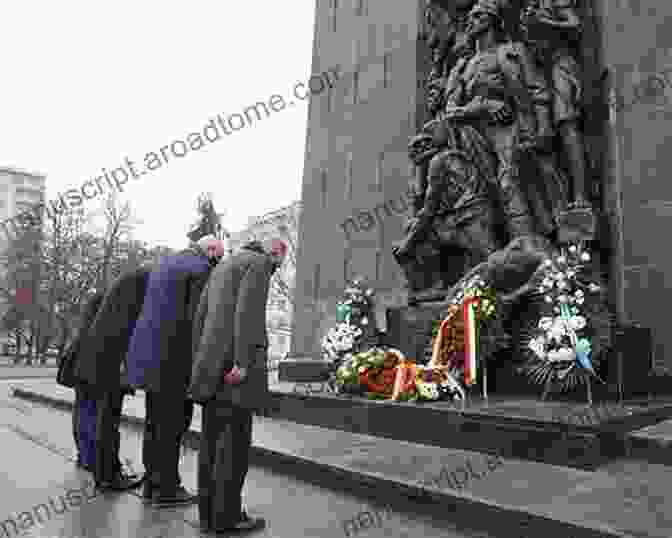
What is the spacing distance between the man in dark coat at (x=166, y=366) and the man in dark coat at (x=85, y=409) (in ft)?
4.51

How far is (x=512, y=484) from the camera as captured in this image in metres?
3.98

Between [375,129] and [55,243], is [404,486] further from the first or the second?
[55,243]

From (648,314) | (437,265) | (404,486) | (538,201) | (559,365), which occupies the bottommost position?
(404,486)

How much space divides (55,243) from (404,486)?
37.5 meters

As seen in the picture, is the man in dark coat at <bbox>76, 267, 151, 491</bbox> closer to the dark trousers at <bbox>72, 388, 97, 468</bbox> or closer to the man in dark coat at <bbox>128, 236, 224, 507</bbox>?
the dark trousers at <bbox>72, 388, 97, 468</bbox>

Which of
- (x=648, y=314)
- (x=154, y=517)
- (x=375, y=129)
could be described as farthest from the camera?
(x=375, y=129)

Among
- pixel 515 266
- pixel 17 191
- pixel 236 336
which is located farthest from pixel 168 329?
pixel 17 191

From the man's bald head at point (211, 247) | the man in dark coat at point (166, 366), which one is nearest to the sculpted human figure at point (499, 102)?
the man's bald head at point (211, 247)

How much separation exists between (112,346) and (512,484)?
3547 millimetres

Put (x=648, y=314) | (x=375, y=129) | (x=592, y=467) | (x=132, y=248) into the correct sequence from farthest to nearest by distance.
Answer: (x=132, y=248) → (x=375, y=129) → (x=648, y=314) → (x=592, y=467)

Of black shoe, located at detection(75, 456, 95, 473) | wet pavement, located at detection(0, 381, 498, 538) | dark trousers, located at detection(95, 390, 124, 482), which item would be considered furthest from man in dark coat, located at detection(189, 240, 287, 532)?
black shoe, located at detection(75, 456, 95, 473)

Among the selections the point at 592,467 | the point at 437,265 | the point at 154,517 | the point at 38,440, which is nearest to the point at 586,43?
the point at 437,265

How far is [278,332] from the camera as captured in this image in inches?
2618

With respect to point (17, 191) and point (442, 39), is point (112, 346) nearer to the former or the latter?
point (442, 39)
